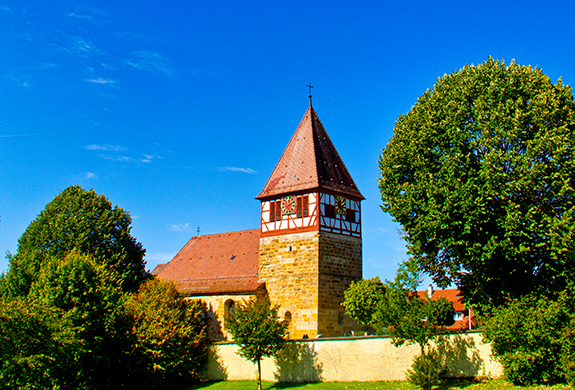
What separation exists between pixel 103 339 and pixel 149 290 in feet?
15.3

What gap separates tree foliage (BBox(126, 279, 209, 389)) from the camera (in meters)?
28.6

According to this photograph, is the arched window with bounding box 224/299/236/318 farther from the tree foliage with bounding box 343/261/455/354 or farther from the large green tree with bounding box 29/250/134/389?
the tree foliage with bounding box 343/261/455/354

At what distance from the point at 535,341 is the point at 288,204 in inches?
709

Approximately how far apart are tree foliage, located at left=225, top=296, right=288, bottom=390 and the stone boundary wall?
1.08m

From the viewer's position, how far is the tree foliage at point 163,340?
2864cm

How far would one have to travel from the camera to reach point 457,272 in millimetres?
25547

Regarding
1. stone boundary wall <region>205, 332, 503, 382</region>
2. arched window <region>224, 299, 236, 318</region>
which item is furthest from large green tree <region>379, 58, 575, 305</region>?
arched window <region>224, 299, 236, 318</region>

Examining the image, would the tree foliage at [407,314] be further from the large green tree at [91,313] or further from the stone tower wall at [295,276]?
the large green tree at [91,313]

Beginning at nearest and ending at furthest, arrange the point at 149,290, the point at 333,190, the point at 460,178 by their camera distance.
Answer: the point at 460,178
the point at 149,290
the point at 333,190

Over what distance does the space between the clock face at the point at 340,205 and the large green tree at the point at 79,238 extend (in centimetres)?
1368

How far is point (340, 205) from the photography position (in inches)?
1369

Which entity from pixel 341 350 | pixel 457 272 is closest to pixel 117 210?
pixel 341 350

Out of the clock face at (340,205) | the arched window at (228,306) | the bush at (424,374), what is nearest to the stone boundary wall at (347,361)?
the bush at (424,374)

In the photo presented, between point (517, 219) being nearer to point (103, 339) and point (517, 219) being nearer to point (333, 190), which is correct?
point (333, 190)
